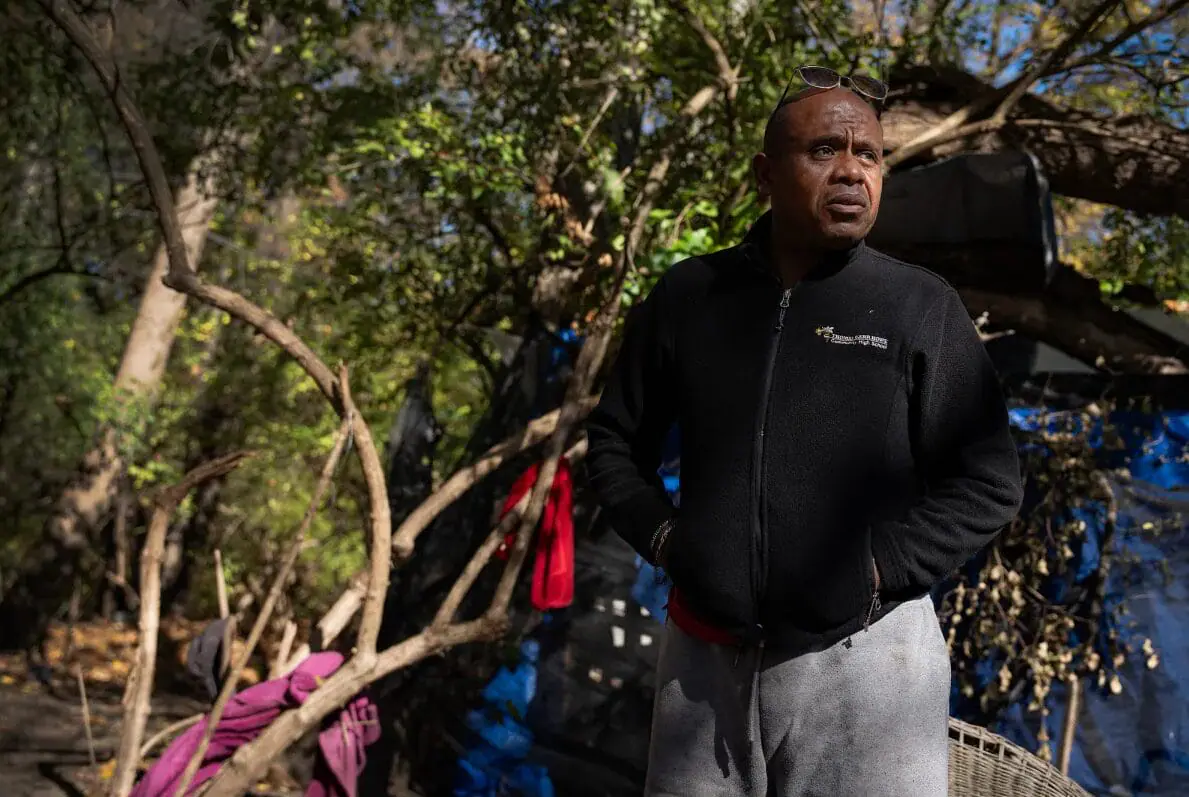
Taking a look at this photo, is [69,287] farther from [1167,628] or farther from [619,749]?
[1167,628]

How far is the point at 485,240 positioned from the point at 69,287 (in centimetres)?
556

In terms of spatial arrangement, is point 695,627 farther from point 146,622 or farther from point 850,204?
point 146,622

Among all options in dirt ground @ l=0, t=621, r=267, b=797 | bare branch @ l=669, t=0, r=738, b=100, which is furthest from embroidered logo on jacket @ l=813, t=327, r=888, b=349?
dirt ground @ l=0, t=621, r=267, b=797

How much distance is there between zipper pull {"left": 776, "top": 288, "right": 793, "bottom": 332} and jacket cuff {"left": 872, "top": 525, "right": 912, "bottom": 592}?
16.4 inches

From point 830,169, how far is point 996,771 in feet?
6.32

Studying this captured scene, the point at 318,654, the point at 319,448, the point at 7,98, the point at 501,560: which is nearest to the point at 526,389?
the point at 501,560

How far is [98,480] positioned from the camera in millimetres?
11953

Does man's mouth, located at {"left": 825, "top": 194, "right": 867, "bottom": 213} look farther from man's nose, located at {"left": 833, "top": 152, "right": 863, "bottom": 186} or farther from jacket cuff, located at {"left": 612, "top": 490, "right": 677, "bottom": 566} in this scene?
jacket cuff, located at {"left": 612, "top": 490, "right": 677, "bottom": 566}

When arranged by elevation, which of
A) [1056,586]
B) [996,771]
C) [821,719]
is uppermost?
[821,719]

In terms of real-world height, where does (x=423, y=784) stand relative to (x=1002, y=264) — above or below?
below

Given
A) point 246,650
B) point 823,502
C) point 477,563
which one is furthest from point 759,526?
point 477,563

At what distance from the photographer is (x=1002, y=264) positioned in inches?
204

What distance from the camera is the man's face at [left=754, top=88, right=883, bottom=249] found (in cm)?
209

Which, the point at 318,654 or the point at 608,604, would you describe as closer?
the point at 318,654
